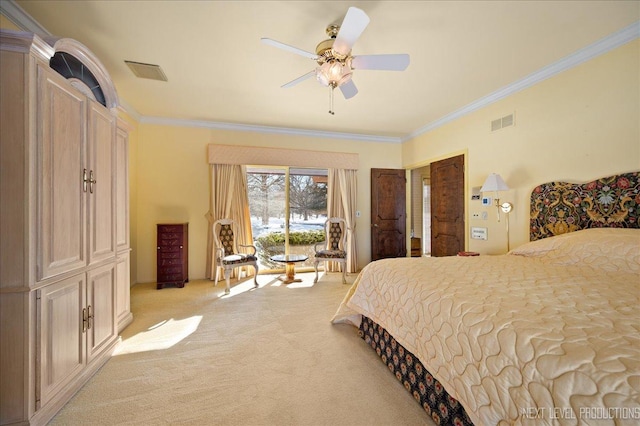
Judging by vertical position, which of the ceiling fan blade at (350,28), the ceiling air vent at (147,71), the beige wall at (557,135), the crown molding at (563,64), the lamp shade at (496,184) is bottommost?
the lamp shade at (496,184)

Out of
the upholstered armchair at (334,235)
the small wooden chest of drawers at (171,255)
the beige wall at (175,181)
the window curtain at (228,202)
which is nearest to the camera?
the small wooden chest of drawers at (171,255)

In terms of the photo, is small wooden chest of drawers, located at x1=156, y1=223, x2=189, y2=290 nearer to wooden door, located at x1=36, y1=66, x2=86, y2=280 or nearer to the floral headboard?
wooden door, located at x1=36, y1=66, x2=86, y2=280

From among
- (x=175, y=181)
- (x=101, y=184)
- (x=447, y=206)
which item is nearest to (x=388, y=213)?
(x=447, y=206)

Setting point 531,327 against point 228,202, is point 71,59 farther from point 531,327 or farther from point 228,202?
point 531,327

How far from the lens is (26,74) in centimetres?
137

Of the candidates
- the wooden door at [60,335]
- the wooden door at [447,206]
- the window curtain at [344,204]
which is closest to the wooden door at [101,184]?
the wooden door at [60,335]

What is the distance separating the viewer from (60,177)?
1599 mm

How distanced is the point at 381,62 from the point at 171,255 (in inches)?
153

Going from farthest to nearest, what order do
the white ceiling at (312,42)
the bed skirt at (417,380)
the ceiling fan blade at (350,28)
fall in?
the white ceiling at (312,42), the ceiling fan blade at (350,28), the bed skirt at (417,380)

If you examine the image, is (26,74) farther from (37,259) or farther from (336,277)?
(336,277)

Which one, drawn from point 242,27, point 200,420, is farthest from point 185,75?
point 200,420

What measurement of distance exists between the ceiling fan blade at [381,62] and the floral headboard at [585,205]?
2121mm

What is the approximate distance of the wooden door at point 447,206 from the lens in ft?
13.2

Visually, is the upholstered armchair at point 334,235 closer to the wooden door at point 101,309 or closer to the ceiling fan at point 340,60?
the ceiling fan at point 340,60
